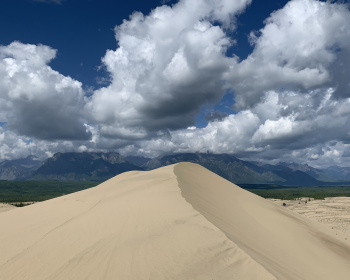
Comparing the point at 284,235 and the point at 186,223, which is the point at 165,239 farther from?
the point at 284,235

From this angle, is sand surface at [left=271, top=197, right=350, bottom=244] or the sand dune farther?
sand surface at [left=271, top=197, right=350, bottom=244]

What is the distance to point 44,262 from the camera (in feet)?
25.8

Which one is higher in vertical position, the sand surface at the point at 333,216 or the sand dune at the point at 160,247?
the sand dune at the point at 160,247

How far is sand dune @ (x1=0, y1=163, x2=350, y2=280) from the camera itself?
6.87 metres

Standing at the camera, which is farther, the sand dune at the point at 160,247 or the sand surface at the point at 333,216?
the sand surface at the point at 333,216

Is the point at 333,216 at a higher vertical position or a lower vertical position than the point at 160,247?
lower

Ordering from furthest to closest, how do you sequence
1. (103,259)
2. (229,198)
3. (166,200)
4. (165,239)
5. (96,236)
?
(229,198) → (166,200) → (96,236) → (165,239) → (103,259)

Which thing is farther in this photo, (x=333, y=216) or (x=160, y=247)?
(x=333, y=216)

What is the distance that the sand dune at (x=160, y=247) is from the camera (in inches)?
270

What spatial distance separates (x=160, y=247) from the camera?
7.77 m

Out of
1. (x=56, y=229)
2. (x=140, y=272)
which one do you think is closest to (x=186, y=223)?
(x=140, y=272)

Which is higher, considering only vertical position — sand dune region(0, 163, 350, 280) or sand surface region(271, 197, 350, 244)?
sand dune region(0, 163, 350, 280)

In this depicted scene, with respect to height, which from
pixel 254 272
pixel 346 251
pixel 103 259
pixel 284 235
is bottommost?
pixel 346 251

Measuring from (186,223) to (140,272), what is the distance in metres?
2.96
